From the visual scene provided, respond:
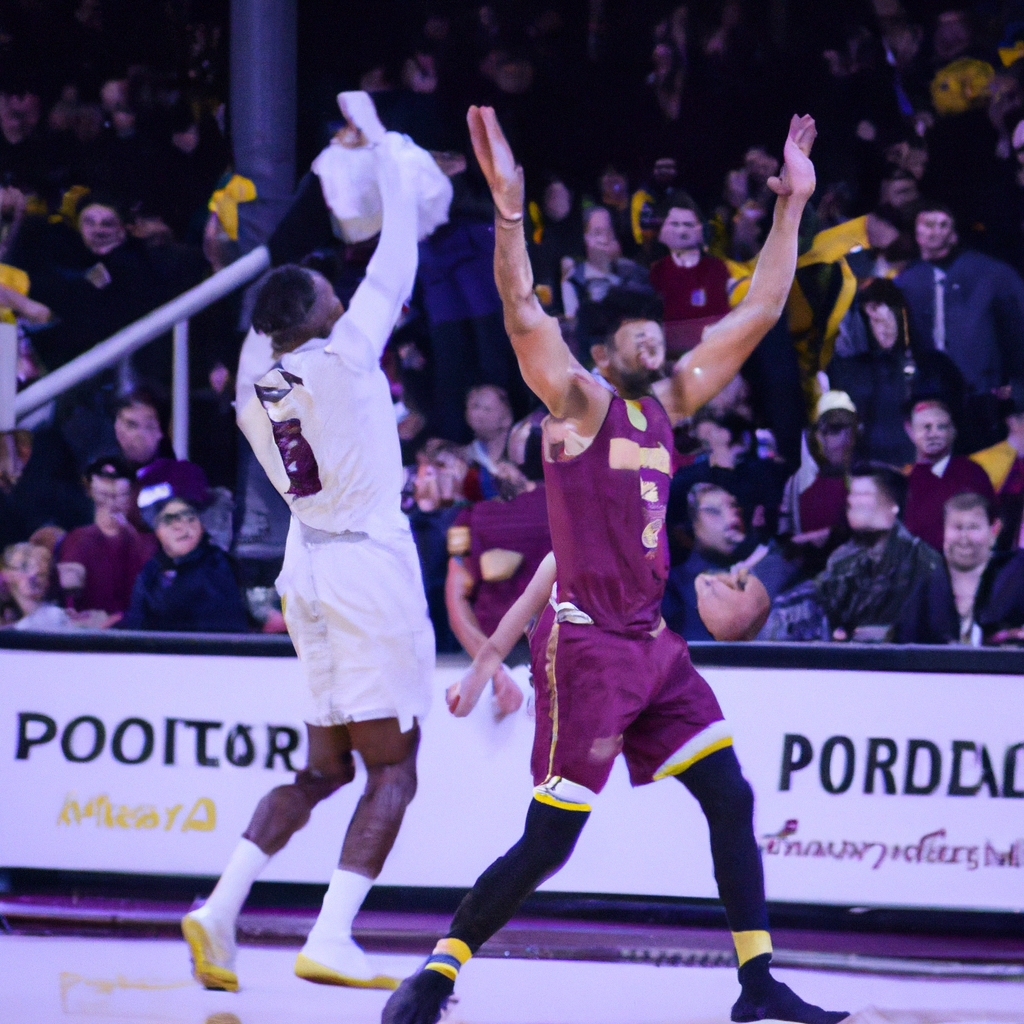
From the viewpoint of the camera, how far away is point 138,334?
5.69 metres

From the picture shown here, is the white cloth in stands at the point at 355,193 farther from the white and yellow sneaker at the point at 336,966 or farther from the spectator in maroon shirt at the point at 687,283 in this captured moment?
the white and yellow sneaker at the point at 336,966

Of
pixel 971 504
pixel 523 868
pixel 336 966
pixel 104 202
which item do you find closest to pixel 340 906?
pixel 336 966

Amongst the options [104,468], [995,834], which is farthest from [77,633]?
[995,834]

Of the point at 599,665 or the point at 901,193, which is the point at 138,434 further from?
the point at 901,193

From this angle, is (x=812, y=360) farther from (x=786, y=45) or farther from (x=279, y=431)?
(x=279, y=431)

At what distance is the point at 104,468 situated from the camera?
5.68 meters

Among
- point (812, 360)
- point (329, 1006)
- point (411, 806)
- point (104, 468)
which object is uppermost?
point (812, 360)

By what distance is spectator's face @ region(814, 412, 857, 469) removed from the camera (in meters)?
5.38

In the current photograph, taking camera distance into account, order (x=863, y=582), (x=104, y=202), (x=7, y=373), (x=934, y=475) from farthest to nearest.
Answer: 1. (x=104, y=202)
2. (x=7, y=373)
3. (x=934, y=475)
4. (x=863, y=582)

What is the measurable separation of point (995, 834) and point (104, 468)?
377 cm

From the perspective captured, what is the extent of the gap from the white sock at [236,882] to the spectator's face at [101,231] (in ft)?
12.0

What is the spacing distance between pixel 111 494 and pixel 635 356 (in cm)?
291

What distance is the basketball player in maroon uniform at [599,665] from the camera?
330 cm

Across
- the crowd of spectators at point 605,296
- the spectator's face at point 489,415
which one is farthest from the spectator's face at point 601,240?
the spectator's face at point 489,415
